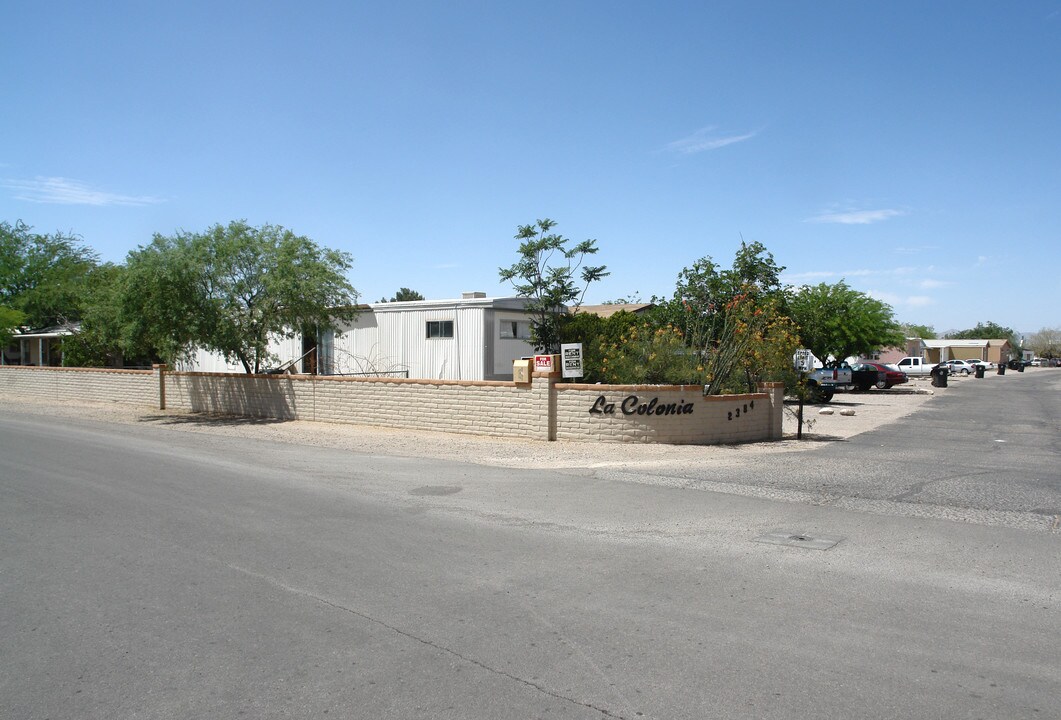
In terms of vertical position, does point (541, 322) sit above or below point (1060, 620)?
above

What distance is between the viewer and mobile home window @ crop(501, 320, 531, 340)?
1112 inches

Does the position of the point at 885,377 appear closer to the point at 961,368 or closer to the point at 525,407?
the point at 525,407

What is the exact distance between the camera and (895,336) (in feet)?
137

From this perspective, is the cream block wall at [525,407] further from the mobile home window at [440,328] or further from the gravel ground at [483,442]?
the mobile home window at [440,328]

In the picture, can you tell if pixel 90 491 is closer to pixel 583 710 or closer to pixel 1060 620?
pixel 583 710

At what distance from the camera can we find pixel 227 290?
74.5 ft

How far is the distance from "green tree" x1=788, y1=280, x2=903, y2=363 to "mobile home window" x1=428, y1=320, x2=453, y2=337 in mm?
16527

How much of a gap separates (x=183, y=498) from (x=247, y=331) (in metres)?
13.4

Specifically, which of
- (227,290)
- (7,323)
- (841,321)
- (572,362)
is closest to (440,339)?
(227,290)

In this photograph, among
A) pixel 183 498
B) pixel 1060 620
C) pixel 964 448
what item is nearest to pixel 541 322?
pixel 964 448

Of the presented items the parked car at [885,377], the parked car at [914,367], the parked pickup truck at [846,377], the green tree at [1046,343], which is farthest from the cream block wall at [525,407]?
the green tree at [1046,343]

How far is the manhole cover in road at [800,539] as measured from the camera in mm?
8281

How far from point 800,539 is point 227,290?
1849cm

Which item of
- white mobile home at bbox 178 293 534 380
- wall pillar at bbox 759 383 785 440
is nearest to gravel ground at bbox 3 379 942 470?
wall pillar at bbox 759 383 785 440
